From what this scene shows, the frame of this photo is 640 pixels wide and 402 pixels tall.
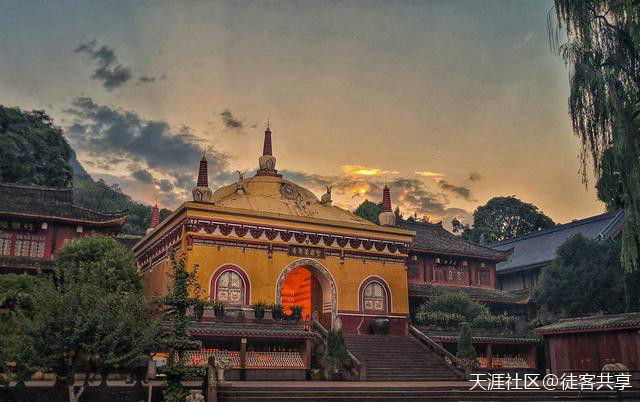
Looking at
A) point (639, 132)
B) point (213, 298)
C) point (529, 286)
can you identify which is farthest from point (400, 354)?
point (529, 286)

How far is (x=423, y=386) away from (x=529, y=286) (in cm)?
2756

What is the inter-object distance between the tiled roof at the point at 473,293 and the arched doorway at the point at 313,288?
6.22 m

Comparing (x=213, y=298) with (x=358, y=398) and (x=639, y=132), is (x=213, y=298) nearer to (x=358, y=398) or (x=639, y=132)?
(x=358, y=398)

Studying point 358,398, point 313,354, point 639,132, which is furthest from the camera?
point 313,354

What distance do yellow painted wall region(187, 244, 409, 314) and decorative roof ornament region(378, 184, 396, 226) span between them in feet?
8.66

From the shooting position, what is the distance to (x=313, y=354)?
22.8 meters

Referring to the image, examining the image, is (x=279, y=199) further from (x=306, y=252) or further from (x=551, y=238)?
(x=551, y=238)

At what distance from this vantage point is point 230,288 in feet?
80.0

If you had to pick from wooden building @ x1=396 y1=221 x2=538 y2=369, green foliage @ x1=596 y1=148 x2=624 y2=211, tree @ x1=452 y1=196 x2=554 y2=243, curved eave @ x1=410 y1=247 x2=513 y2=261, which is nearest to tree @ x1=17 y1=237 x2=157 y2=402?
green foliage @ x1=596 y1=148 x2=624 y2=211

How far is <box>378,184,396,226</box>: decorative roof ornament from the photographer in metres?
30.2

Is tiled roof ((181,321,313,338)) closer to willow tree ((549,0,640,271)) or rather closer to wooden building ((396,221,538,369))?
wooden building ((396,221,538,369))

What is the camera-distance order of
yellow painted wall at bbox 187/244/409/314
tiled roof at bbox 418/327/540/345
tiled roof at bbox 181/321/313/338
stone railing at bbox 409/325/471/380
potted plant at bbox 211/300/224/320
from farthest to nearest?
tiled roof at bbox 418/327/540/345, yellow painted wall at bbox 187/244/409/314, stone railing at bbox 409/325/471/380, potted plant at bbox 211/300/224/320, tiled roof at bbox 181/321/313/338

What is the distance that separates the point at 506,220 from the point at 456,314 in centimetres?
4644

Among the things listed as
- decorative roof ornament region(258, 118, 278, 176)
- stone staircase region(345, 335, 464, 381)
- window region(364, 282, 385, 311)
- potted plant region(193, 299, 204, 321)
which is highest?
decorative roof ornament region(258, 118, 278, 176)
